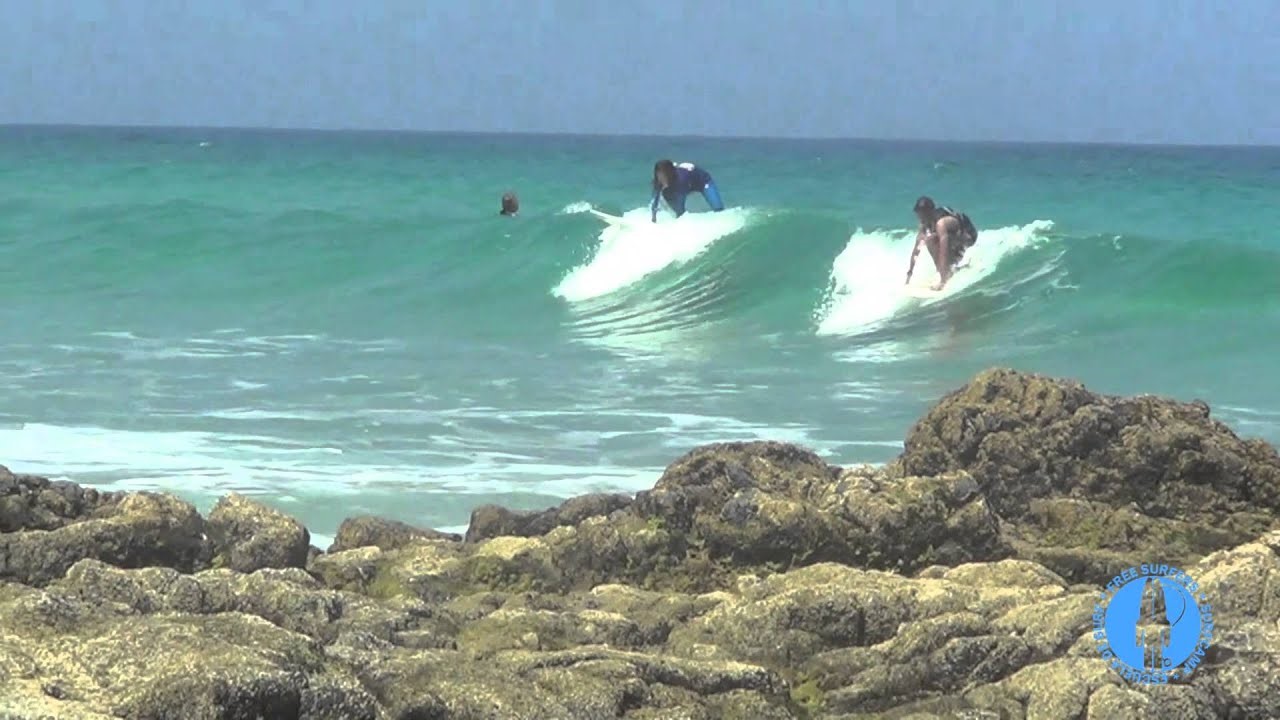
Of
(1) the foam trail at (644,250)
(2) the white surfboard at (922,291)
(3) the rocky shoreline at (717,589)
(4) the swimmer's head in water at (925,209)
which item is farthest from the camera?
(1) the foam trail at (644,250)

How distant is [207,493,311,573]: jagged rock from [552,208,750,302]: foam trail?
50.3 feet

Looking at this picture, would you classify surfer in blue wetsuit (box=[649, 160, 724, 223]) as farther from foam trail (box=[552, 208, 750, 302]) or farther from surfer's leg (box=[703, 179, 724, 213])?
foam trail (box=[552, 208, 750, 302])

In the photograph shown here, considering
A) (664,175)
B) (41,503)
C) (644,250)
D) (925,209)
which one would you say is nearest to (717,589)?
(41,503)

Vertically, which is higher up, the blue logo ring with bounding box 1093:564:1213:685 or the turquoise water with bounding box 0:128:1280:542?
the turquoise water with bounding box 0:128:1280:542

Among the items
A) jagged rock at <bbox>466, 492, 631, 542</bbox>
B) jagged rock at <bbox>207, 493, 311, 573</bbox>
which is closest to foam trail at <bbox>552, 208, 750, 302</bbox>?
jagged rock at <bbox>466, 492, 631, 542</bbox>

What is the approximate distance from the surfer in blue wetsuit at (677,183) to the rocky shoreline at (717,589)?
400 inches

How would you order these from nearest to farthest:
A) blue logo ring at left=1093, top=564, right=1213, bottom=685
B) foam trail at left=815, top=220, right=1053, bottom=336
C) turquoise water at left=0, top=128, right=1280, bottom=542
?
blue logo ring at left=1093, top=564, right=1213, bottom=685
turquoise water at left=0, top=128, right=1280, bottom=542
foam trail at left=815, top=220, right=1053, bottom=336

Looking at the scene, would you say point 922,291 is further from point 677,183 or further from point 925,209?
point 677,183

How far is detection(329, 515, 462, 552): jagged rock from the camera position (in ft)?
18.0

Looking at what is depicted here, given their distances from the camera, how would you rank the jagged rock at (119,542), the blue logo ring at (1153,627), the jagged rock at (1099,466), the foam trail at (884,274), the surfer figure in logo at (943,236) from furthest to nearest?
the foam trail at (884,274)
the surfer figure in logo at (943,236)
the jagged rock at (1099,466)
the jagged rock at (119,542)
the blue logo ring at (1153,627)

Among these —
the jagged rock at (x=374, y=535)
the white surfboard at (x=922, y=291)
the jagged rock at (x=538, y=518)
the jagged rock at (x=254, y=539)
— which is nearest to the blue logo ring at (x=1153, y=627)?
the jagged rock at (x=538, y=518)

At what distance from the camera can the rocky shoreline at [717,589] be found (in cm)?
306

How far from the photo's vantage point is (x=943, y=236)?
1706 centimetres

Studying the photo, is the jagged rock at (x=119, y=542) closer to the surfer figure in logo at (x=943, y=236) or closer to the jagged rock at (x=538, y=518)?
the jagged rock at (x=538, y=518)
